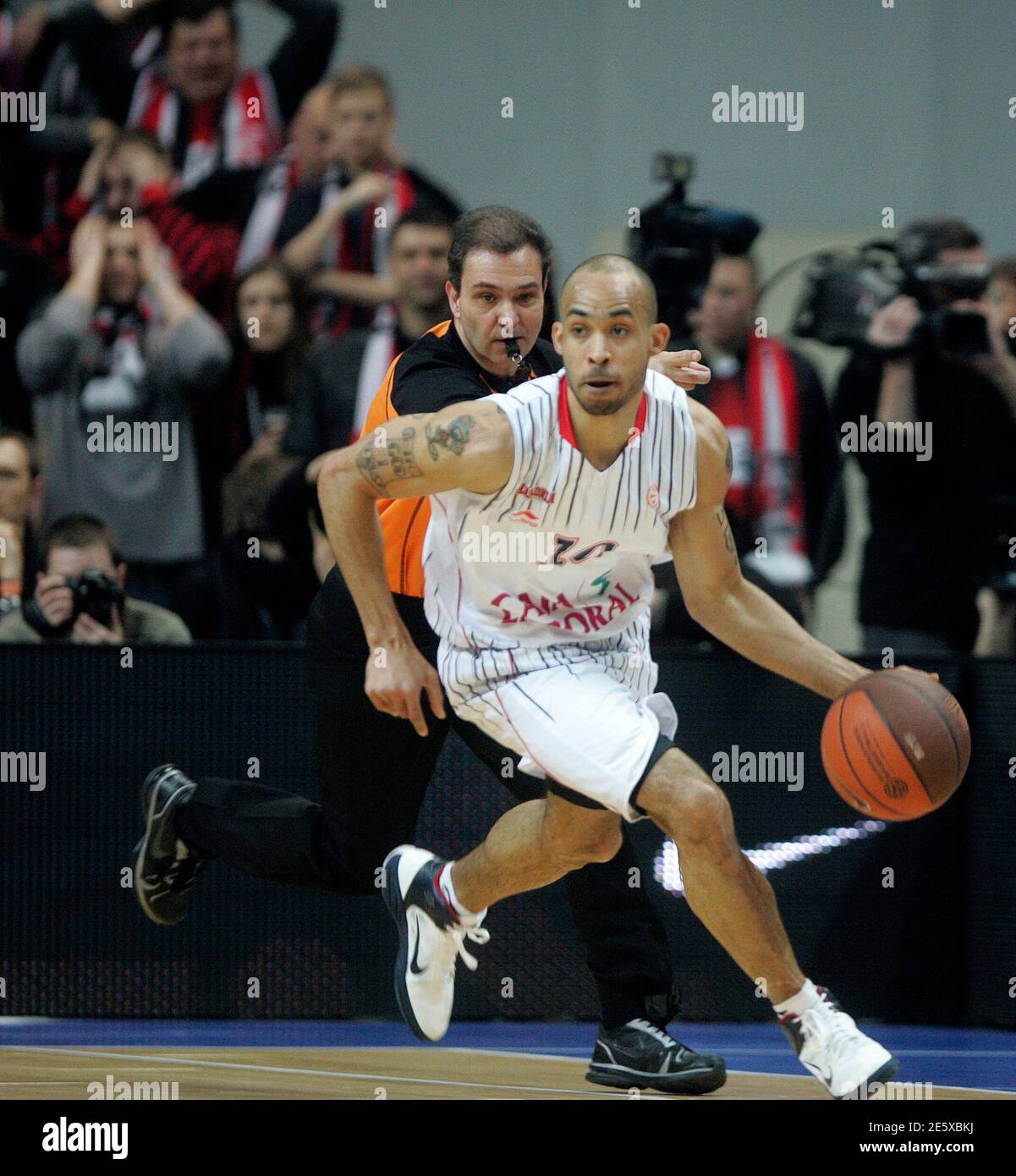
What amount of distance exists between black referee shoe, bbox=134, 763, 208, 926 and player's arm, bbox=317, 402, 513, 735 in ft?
4.36

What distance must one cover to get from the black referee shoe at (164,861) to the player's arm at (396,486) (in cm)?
133

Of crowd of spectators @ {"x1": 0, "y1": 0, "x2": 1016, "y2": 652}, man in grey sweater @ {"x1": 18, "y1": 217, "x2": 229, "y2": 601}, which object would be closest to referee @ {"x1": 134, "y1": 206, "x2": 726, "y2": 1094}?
crowd of spectators @ {"x1": 0, "y1": 0, "x2": 1016, "y2": 652}

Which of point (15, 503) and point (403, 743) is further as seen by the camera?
point (15, 503)

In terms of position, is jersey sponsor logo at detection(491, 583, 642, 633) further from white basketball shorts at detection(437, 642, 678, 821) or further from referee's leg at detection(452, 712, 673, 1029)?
referee's leg at detection(452, 712, 673, 1029)

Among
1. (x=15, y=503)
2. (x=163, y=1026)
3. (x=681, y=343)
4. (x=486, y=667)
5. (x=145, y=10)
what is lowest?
(x=163, y=1026)

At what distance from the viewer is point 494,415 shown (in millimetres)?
4016

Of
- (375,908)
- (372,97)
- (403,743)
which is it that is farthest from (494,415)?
(372,97)

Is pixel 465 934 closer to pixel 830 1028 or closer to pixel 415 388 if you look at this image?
pixel 830 1028

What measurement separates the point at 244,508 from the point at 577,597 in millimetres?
2670

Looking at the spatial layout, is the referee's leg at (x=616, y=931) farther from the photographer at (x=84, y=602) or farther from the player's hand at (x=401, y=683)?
the photographer at (x=84, y=602)

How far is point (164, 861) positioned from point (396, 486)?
166 cm

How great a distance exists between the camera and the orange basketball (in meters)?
4.05

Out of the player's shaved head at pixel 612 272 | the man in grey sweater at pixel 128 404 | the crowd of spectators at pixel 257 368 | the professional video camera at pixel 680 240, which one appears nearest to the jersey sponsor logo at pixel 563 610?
the player's shaved head at pixel 612 272
